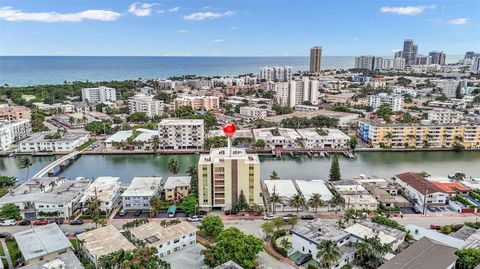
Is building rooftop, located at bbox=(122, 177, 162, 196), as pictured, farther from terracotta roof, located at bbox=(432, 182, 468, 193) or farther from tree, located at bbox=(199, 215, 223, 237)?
terracotta roof, located at bbox=(432, 182, 468, 193)

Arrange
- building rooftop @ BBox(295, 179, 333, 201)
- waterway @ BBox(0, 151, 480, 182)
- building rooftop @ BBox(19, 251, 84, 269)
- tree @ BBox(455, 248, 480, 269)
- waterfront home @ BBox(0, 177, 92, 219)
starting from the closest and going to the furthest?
building rooftop @ BBox(19, 251, 84, 269), tree @ BBox(455, 248, 480, 269), waterfront home @ BBox(0, 177, 92, 219), building rooftop @ BBox(295, 179, 333, 201), waterway @ BBox(0, 151, 480, 182)

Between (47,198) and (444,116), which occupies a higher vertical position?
(444,116)

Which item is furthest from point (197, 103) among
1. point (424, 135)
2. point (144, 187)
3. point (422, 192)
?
point (422, 192)

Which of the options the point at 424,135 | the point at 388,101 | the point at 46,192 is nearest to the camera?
the point at 46,192

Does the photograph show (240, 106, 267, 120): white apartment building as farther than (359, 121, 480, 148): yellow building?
Yes

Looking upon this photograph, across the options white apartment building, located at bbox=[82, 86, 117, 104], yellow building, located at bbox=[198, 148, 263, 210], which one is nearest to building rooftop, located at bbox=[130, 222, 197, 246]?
yellow building, located at bbox=[198, 148, 263, 210]

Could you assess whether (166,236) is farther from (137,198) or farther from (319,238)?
(319,238)
